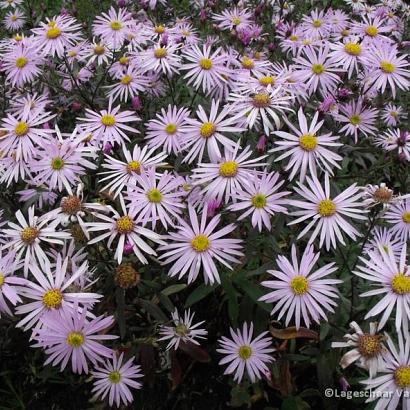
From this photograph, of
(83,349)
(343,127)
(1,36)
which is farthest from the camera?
(1,36)

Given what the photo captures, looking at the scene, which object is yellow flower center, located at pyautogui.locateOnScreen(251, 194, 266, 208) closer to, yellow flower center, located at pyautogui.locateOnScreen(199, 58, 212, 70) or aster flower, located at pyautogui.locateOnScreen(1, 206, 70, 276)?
aster flower, located at pyautogui.locateOnScreen(1, 206, 70, 276)

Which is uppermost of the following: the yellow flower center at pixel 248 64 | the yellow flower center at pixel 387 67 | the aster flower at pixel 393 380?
the yellow flower center at pixel 387 67

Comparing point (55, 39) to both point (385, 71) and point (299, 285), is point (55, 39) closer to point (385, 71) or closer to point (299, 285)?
point (385, 71)

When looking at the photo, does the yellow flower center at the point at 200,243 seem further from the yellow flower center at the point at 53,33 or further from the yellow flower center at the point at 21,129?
the yellow flower center at the point at 53,33

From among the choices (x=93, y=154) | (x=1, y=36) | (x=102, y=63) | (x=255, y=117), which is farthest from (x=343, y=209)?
(x=1, y=36)

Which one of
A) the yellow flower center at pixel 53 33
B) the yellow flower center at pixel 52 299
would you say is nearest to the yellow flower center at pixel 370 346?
the yellow flower center at pixel 52 299

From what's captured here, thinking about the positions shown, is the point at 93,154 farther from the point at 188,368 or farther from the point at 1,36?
the point at 1,36
